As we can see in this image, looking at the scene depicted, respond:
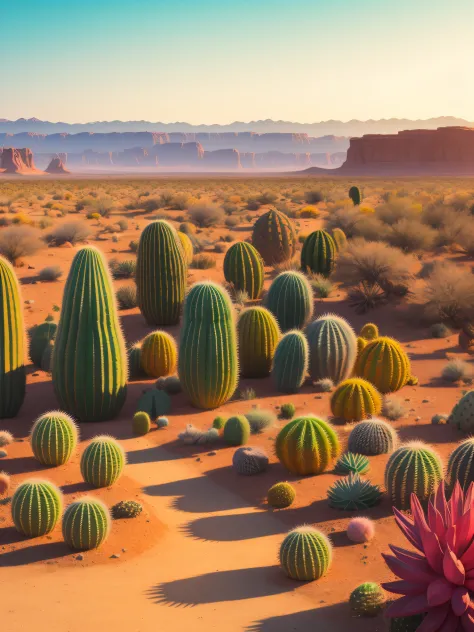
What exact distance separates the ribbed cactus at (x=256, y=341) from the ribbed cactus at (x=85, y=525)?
5402 millimetres

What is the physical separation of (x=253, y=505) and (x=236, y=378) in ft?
10.5

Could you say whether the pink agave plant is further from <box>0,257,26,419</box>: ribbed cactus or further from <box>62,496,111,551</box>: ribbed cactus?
<box>0,257,26,419</box>: ribbed cactus

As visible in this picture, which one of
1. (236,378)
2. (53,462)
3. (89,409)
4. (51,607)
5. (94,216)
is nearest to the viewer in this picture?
(51,607)

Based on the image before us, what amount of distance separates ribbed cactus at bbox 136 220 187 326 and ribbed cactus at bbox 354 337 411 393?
460 centimetres

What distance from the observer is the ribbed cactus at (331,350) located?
11.7 metres

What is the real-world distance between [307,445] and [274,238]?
40.6 ft

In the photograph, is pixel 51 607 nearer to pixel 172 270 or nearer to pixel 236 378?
pixel 236 378

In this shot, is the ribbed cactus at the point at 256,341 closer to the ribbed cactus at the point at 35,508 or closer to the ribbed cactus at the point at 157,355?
the ribbed cactus at the point at 157,355

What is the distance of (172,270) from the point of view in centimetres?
1478

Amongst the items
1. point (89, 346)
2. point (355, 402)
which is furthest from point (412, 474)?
point (89, 346)

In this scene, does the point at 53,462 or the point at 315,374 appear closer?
the point at 53,462

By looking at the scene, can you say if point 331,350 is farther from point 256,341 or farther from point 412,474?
point 412,474

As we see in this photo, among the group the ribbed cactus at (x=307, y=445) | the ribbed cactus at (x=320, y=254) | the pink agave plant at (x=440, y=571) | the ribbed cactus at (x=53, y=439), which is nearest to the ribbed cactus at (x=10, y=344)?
the ribbed cactus at (x=53, y=439)

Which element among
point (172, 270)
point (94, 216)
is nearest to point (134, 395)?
point (172, 270)
